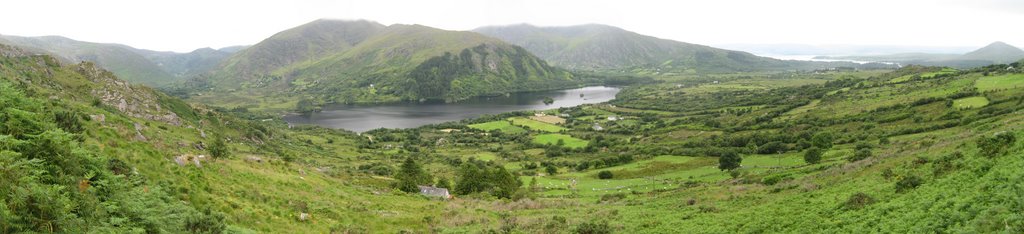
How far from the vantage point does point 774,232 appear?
25844mm

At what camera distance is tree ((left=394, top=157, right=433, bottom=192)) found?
56.7 meters

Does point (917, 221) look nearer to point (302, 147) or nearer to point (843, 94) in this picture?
point (302, 147)

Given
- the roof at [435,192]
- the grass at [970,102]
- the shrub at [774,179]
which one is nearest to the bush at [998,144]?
the shrub at [774,179]

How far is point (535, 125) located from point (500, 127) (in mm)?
13731

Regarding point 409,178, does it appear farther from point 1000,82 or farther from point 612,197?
point 1000,82

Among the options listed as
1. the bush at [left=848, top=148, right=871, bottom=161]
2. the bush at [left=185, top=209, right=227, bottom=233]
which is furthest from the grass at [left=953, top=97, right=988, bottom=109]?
the bush at [left=185, top=209, right=227, bottom=233]

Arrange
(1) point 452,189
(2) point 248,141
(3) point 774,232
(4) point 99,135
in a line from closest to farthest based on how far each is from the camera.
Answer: (3) point 774,232
(4) point 99,135
(1) point 452,189
(2) point 248,141

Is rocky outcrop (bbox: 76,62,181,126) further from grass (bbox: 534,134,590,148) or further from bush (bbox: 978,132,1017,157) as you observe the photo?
bush (bbox: 978,132,1017,157)

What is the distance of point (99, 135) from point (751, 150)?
84.0m

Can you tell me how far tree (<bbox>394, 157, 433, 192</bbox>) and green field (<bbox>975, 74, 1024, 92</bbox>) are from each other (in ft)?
385

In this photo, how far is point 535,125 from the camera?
18075 centimetres

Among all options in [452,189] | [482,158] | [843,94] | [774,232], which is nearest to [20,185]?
[774,232]

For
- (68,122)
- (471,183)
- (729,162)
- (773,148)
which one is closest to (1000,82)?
(773,148)

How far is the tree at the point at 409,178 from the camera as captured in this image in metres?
56.7
